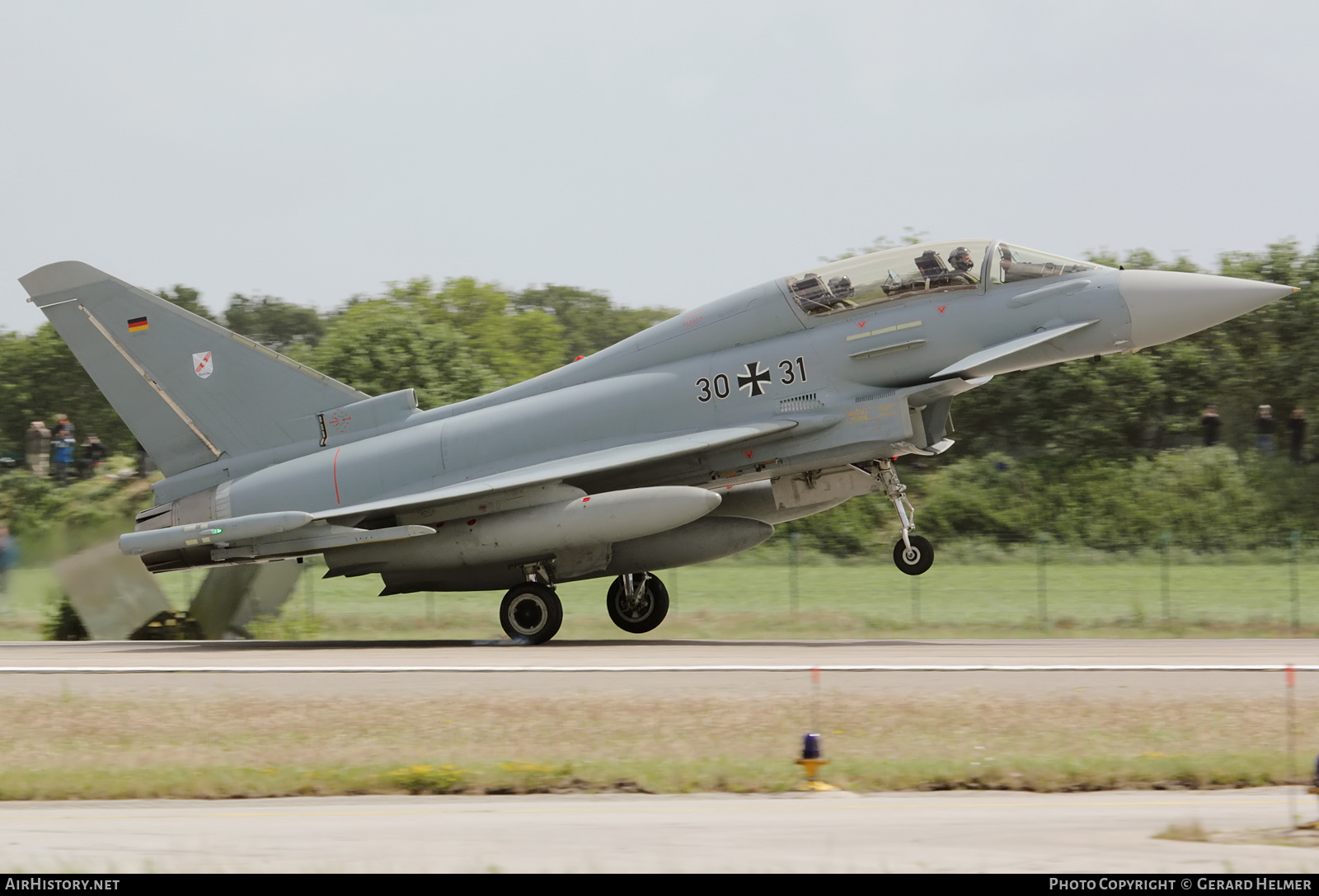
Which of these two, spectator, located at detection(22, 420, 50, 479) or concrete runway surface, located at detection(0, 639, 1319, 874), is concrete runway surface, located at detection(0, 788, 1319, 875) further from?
spectator, located at detection(22, 420, 50, 479)

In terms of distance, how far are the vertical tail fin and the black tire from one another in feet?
24.7

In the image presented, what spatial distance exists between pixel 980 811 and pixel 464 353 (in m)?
35.7

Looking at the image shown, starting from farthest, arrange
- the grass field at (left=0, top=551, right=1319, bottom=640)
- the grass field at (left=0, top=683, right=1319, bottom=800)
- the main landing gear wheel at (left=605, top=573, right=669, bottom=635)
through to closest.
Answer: the grass field at (left=0, top=551, right=1319, bottom=640)
the main landing gear wheel at (left=605, top=573, right=669, bottom=635)
the grass field at (left=0, top=683, right=1319, bottom=800)


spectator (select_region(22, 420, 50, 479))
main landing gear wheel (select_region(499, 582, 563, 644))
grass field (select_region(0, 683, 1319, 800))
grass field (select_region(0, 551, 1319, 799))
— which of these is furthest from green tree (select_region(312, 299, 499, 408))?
grass field (select_region(0, 683, 1319, 800))

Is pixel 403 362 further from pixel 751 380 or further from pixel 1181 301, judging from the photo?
pixel 1181 301

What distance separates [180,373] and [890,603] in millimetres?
12484

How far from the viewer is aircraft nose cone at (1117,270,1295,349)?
1667 centimetres

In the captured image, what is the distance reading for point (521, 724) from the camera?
37.3 feet

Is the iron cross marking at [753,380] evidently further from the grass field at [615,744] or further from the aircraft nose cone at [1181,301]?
the grass field at [615,744]

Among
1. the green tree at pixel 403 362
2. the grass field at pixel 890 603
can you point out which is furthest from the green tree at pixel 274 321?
the grass field at pixel 890 603

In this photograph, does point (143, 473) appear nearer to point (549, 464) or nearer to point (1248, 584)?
point (549, 464)

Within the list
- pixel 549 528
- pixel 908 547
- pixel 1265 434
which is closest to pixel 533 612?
pixel 549 528

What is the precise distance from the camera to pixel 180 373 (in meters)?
19.1

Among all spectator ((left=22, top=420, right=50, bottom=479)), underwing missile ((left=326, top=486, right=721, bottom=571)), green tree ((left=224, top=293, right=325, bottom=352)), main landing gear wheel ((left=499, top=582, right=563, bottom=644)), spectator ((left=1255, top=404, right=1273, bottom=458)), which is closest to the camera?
underwing missile ((left=326, top=486, right=721, bottom=571))
